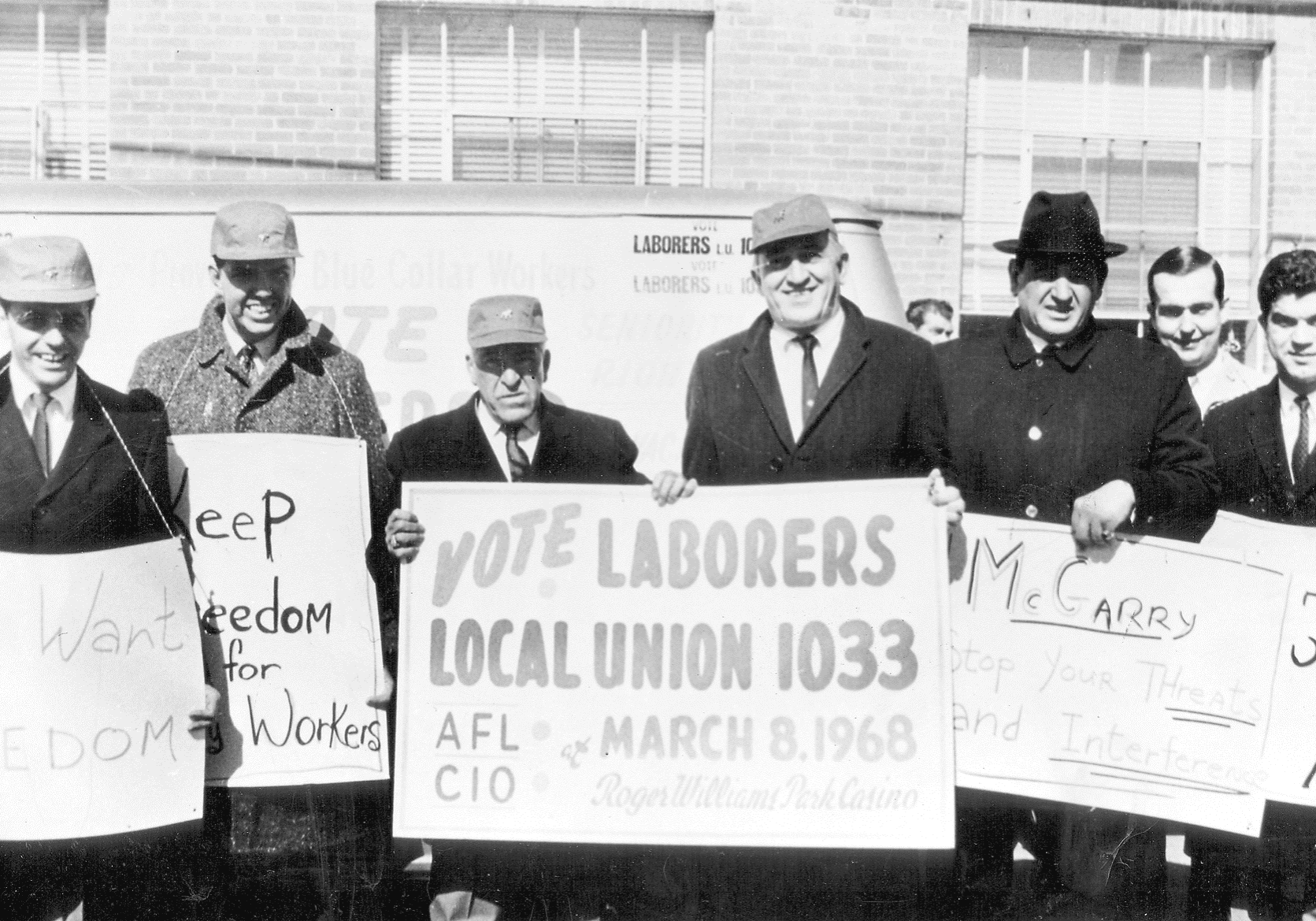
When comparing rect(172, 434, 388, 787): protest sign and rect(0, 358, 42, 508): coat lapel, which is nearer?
rect(0, 358, 42, 508): coat lapel

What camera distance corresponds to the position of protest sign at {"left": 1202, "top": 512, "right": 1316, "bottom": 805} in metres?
3.82

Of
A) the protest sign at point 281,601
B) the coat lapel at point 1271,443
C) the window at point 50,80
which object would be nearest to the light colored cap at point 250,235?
the protest sign at point 281,601

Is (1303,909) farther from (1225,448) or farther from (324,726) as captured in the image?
(324,726)

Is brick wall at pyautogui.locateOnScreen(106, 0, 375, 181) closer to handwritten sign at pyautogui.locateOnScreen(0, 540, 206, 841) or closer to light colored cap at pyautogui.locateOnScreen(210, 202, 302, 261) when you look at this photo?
light colored cap at pyautogui.locateOnScreen(210, 202, 302, 261)

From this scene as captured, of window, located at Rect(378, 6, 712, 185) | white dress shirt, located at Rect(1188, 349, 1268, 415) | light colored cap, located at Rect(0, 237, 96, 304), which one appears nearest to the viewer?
light colored cap, located at Rect(0, 237, 96, 304)

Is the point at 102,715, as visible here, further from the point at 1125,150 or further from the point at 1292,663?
the point at 1125,150

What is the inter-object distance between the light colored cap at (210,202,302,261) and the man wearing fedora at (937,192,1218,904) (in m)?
1.88

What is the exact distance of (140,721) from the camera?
12.1ft

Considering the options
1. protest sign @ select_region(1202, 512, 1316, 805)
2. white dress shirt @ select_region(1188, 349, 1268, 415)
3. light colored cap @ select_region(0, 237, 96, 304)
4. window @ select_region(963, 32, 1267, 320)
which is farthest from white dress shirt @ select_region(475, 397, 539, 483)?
window @ select_region(963, 32, 1267, 320)

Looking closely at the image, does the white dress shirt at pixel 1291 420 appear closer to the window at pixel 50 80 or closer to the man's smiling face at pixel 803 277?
the man's smiling face at pixel 803 277

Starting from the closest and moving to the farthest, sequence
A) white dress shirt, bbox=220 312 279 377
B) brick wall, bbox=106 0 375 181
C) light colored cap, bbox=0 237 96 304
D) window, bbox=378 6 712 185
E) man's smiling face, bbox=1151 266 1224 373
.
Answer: light colored cap, bbox=0 237 96 304, white dress shirt, bbox=220 312 279 377, man's smiling face, bbox=1151 266 1224 373, brick wall, bbox=106 0 375 181, window, bbox=378 6 712 185

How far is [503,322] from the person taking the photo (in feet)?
12.5

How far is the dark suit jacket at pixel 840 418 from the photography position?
3809mm

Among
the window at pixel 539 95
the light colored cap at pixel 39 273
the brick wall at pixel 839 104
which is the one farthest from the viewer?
the window at pixel 539 95
